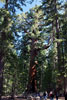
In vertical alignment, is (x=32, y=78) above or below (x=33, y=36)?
below

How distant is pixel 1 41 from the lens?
48.1 ft

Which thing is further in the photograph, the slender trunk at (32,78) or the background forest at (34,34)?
the slender trunk at (32,78)

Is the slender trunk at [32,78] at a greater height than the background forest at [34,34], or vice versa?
the background forest at [34,34]

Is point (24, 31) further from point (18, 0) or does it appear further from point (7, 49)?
point (7, 49)

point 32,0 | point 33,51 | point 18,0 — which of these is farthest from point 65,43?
point 18,0

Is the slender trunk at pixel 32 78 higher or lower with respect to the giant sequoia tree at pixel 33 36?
lower

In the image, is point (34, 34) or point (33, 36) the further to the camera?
point (34, 34)

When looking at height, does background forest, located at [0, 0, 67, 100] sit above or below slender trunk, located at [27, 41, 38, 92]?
above

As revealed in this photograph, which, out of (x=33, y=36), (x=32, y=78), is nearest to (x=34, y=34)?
(x=33, y=36)

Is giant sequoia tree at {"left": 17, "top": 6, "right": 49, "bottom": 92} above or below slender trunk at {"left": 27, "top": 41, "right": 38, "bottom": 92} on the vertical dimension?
above

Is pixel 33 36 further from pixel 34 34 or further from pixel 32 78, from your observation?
pixel 32 78

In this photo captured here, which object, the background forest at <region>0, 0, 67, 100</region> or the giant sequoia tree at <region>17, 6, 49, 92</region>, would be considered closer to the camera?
the background forest at <region>0, 0, 67, 100</region>

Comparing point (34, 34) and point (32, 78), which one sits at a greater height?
point (34, 34)

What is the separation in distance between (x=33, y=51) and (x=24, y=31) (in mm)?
4227
